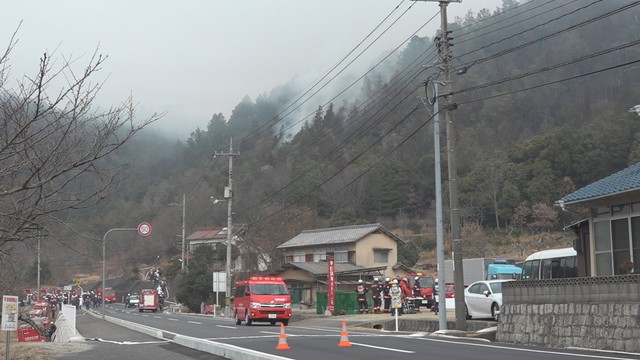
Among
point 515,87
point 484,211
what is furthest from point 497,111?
point 484,211

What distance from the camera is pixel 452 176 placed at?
24.2 metres

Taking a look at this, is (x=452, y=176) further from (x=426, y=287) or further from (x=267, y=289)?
(x=426, y=287)

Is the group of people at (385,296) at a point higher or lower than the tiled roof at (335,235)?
lower

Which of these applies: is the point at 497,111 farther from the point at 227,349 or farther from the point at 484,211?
the point at 227,349

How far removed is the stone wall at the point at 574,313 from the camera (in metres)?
16.7

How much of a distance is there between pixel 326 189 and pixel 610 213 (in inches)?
2623

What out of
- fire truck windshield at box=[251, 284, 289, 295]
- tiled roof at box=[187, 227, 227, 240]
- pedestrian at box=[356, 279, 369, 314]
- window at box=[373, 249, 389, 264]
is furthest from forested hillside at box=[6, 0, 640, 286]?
fire truck windshield at box=[251, 284, 289, 295]

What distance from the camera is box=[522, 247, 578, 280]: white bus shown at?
94.1ft

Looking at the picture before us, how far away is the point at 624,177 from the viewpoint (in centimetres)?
2088

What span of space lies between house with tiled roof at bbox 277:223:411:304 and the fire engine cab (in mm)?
21102

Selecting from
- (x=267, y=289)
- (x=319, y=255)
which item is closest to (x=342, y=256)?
(x=319, y=255)

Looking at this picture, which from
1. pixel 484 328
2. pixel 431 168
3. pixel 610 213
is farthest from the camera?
pixel 431 168

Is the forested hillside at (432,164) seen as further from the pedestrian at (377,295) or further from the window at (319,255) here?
the pedestrian at (377,295)

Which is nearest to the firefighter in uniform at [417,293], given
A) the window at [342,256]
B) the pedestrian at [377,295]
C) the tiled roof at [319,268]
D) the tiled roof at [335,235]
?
the pedestrian at [377,295]
